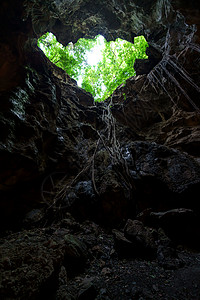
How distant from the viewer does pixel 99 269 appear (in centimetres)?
217

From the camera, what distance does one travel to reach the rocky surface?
172 cm

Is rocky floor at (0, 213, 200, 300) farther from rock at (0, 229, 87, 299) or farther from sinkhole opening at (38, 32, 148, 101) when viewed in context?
sinkhole opening at (38, 32, 148, 101)

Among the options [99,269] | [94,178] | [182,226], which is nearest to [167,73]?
[94,178]

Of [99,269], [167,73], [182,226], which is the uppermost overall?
[167,73]

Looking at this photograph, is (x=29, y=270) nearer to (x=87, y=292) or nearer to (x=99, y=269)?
(x=87, y=292)

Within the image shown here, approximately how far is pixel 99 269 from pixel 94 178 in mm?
2293

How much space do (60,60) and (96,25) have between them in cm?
358

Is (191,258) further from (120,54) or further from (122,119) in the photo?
(120,54)

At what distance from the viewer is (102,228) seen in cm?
337

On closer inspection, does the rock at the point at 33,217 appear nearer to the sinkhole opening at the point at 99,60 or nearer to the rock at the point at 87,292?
the rock at the point at 87,292

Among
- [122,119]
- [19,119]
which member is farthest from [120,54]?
[19,119]

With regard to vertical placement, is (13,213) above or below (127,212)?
below

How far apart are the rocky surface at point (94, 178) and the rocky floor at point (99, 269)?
0.01 metres

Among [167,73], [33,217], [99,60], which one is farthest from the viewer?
[99,60]
